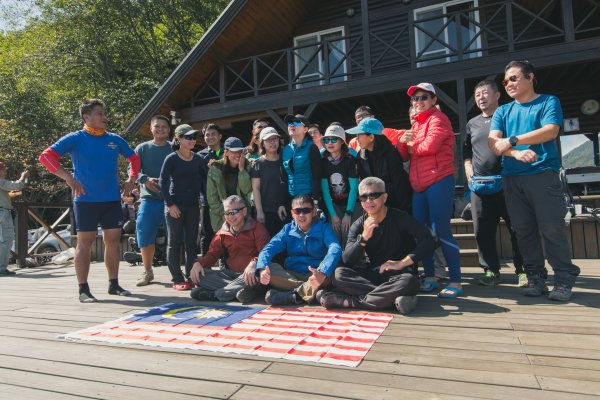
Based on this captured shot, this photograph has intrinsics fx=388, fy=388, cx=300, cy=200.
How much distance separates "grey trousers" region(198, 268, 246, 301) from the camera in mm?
3393

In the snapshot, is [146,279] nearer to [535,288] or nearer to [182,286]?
[182,286]

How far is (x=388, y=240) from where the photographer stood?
3.19 m

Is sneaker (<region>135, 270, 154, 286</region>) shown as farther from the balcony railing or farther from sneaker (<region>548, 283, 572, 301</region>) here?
the balcony railing

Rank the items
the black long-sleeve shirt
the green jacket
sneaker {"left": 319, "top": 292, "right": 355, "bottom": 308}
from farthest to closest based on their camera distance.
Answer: the green jacket < the black long-sleeve shirt < sneaker {"left": 319, "top": 292, "right": 355, "bottom": 308}

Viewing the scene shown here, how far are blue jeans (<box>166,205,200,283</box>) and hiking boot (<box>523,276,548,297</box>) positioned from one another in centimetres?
321

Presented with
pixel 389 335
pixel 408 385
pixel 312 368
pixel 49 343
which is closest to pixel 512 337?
pixel 389 335

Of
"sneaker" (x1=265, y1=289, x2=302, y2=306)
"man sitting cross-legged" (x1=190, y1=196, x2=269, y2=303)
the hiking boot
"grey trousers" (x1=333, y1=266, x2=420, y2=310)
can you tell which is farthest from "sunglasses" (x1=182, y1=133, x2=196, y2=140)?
the hiking boot

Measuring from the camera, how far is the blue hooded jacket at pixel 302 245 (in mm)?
3393

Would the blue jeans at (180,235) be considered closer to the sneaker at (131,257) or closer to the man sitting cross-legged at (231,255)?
the man sitting cross-legged at (231,255)

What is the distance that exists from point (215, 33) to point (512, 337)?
8889 mm

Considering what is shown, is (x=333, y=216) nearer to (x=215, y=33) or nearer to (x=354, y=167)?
(x=354, y=167)

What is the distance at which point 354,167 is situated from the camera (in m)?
3.67

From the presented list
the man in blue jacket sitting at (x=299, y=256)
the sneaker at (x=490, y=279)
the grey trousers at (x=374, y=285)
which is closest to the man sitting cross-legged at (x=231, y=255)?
the man in blue jacket sitting at (x=299, y=256)

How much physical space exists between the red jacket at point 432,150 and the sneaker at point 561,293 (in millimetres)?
1206
